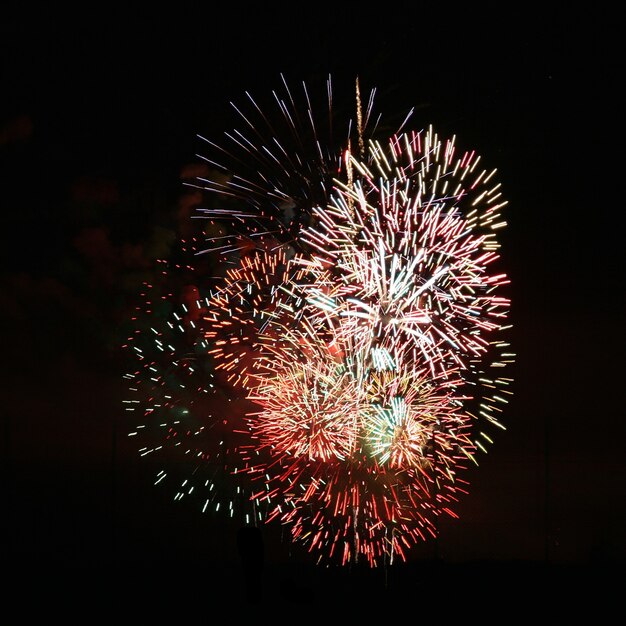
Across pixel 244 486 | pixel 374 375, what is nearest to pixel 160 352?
pixel 244 486

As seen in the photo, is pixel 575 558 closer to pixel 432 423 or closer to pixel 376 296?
pixel 432 423

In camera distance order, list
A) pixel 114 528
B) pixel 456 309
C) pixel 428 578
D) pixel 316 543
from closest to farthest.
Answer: pixel 428 578 < pixel 456 309 < pixel 316 543 < pixel 114 528

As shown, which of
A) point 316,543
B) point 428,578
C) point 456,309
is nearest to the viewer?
point 428,578

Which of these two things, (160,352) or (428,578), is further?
(160,352)

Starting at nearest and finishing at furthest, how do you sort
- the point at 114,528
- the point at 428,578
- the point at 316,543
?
the point at 428,578
the point at 316,543
the point at 114,528

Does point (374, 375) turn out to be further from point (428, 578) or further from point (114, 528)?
point (114, 528)

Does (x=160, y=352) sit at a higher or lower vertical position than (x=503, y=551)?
higher

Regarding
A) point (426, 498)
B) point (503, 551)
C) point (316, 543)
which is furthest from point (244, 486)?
point (503, 551)

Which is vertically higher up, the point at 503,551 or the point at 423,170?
the point at 423,170

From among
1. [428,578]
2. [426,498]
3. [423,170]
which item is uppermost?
[423,170]
